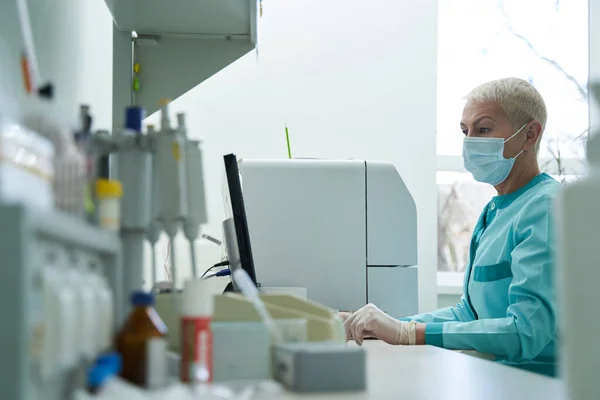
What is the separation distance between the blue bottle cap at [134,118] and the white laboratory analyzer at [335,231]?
1368 millimetres

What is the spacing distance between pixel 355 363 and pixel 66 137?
0.46 meters

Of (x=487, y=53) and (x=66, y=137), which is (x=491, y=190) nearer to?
(x=487, y=53)

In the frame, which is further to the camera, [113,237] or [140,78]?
[140,78]

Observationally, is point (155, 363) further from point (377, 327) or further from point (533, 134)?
point (533, 134)

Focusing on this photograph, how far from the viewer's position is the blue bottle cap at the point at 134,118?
2.88 feet

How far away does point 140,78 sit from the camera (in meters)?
2.02

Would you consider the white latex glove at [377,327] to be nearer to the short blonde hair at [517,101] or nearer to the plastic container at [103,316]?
the short blonde hair at [517,101]

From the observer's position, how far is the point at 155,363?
0.70m

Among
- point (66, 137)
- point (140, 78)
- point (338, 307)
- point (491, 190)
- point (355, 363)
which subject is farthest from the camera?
point (491, 190)

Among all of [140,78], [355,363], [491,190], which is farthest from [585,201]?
[491,190]

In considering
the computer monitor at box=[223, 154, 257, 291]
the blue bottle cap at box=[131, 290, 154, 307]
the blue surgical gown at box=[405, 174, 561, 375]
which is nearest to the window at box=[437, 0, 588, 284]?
the blue surgical gown at box=[405, 174, 561, 375]

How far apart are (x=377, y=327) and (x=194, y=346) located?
1.06 meters

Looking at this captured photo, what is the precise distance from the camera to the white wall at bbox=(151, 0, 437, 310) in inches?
124

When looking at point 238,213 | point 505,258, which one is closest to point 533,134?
point 505,258
